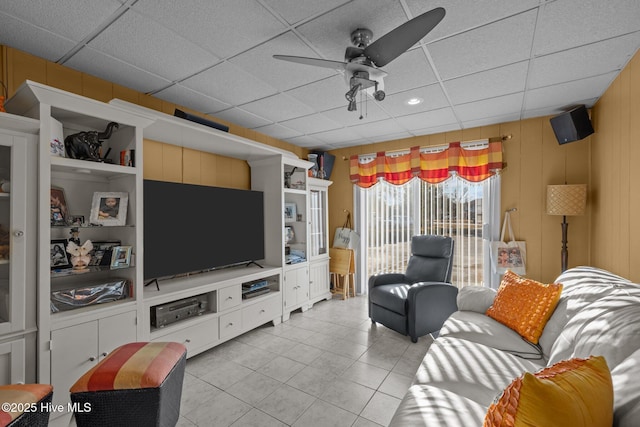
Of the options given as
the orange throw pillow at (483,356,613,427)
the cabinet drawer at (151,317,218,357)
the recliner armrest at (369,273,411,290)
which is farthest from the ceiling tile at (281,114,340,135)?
the orange throw pillow at (483,356,613,427)

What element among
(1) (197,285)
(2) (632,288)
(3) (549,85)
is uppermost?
(3) (549,85)

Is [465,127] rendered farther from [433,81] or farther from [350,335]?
[350,335]

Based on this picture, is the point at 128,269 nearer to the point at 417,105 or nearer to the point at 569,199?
the point at 417,105

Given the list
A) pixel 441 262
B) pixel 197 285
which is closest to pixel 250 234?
pixel 197 285

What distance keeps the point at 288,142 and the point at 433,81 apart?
8.41ft

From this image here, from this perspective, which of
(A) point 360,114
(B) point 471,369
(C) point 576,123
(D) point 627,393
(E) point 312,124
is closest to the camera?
(D) point 627,393

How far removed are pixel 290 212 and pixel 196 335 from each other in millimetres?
2002

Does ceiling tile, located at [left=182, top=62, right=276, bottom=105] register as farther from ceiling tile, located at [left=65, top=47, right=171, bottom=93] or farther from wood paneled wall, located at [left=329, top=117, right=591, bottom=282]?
wood paneled wall, located at [left=329, top=117, right=591, bottom=282]

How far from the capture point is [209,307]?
9.77 feet

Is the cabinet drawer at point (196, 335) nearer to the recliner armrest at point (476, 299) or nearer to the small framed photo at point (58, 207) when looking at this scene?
the small framed photo at point (58, 207)

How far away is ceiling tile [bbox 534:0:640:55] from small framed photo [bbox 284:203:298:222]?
3.09 metres

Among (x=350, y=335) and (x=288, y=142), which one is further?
(x=288, y=142)

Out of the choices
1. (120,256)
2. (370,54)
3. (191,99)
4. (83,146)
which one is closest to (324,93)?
(370,54)

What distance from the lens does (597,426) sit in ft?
2.66
